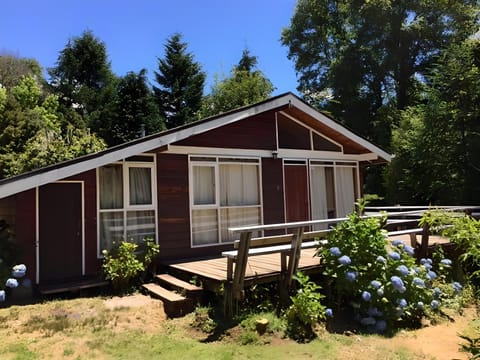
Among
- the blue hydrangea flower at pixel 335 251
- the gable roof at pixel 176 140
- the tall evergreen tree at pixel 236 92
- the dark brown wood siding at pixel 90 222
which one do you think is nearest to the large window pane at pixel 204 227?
the gable roof at pixel 176 140

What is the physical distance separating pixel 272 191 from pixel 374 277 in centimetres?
439

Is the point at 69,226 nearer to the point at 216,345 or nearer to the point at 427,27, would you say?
the point at 216,345

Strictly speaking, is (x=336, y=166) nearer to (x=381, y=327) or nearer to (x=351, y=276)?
(x=351, y=276)

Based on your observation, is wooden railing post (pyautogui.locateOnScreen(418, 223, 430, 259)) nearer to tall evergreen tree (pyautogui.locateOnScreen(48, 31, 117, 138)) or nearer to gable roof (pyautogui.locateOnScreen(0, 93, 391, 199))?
gable roof (pyautogui.locateOnScreen(0, 93, 391, 199))

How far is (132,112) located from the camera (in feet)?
71.6

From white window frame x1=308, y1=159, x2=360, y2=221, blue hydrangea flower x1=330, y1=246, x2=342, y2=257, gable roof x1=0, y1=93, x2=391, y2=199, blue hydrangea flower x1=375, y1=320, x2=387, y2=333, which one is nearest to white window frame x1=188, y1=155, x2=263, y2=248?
gable roof x1=0, y1=93, x2=391, y2=199

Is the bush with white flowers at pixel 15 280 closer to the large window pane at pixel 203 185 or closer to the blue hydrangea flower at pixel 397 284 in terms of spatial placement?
the large window pane at pixel 203 185

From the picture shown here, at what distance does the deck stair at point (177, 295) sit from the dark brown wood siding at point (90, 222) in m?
1.23

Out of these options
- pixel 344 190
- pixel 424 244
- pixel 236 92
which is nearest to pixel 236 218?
pixel 344 190

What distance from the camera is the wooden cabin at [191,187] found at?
23.7 feet

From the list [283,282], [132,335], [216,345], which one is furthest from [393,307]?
[132,335]

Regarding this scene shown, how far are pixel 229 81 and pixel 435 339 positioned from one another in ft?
75.7

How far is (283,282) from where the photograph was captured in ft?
20.4

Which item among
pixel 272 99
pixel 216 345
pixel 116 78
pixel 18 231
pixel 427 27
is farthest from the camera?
pixel 116 78
